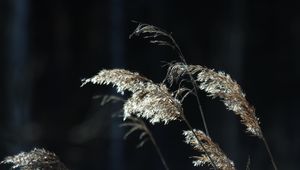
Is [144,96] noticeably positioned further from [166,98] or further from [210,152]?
[210,152]

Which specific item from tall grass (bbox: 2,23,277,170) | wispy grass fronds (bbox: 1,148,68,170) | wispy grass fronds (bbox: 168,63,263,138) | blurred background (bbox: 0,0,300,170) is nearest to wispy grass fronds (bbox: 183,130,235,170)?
tall grass (bbox: 2,23,277,170)

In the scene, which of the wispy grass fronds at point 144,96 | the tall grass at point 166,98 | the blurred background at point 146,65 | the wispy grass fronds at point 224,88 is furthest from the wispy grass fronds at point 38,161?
the blurred background at point 146,65

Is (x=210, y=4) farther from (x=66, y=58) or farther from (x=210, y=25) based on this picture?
(x=66, y=58)

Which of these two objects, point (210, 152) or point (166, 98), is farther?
point (210, 152)

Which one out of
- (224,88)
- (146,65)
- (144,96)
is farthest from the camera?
(146,65)

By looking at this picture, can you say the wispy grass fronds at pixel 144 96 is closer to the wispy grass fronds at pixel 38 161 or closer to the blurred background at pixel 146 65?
the wispy grass fronds at pixel 38 161

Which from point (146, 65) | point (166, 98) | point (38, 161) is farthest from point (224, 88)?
point (146, 65)

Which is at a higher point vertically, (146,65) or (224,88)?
(224,88)
